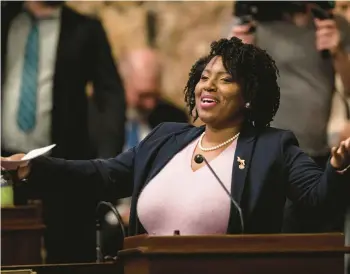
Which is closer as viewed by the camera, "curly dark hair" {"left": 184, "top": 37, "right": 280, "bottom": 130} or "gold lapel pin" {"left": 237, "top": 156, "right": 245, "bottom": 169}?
"gold lapel pin" {"left": 237, "top": 156, "right": 245, "bottom": 169}

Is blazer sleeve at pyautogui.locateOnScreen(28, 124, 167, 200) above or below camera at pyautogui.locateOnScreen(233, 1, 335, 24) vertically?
below

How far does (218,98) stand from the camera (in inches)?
132

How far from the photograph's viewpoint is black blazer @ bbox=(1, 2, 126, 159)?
5.15 metres

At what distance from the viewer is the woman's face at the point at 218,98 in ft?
11.0

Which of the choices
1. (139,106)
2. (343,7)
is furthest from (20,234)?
(343,7)

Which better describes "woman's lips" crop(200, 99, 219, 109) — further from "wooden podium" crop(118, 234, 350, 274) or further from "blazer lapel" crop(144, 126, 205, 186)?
"wooden podium" crop(118, 234, 350, 274)

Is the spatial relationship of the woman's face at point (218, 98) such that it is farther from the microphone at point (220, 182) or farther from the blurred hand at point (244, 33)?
the blurred hand at point (244, 33)

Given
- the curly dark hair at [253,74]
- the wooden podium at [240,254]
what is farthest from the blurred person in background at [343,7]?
the wooden podium at [240,254]

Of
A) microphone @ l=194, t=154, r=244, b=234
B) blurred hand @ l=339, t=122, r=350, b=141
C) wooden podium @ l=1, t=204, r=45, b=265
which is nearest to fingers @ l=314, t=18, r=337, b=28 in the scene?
blurred hand @ l=339, t=122, r=350, b=141

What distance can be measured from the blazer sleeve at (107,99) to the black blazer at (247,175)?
174 centimetres

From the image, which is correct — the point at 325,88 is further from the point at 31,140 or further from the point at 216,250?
the point at 216,250

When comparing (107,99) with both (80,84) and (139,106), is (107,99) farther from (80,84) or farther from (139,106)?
(139,106)

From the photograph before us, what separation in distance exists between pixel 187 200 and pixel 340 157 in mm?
464

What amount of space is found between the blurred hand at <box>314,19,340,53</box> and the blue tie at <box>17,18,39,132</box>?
4.20 ft
